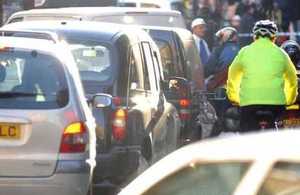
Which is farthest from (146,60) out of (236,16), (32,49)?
(236,16)

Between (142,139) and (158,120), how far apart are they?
0.89 metres

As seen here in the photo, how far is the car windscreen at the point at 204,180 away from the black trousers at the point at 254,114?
559cm

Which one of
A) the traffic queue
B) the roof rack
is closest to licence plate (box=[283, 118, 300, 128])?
the traffic queue

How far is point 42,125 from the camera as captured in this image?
8.11m

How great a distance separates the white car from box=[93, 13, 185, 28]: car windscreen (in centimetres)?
1020

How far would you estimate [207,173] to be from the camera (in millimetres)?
4031

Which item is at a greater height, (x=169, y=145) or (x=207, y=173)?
(x=207, y=173)

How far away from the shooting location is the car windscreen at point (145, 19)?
1497cm

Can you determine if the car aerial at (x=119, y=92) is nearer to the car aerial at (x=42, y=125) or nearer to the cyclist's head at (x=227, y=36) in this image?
the car aerial at (x=42, y=125)

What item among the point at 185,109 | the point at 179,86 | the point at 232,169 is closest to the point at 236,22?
the point at 185,109

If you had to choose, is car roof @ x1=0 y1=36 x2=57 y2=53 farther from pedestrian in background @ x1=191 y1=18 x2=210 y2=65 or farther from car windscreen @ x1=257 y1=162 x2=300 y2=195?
pedestrian in background @ x1=191 y1=18 x2=210 y2=65

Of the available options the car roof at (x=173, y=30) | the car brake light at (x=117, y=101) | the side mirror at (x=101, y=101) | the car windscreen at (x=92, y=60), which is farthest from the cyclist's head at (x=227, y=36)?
the side mirror at (x=101, y=101)

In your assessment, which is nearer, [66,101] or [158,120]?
[66,101]

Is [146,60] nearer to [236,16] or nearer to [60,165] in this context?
[60,165]
